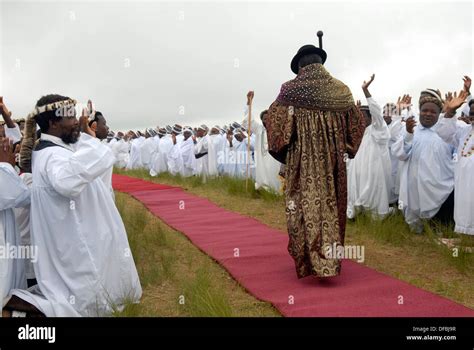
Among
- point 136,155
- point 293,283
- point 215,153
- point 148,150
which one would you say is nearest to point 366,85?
point 293,283

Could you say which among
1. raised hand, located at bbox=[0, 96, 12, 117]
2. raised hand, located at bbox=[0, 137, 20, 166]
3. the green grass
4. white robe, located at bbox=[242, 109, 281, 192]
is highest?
raised hand, located at bbox=[0, 96, 12, 117]

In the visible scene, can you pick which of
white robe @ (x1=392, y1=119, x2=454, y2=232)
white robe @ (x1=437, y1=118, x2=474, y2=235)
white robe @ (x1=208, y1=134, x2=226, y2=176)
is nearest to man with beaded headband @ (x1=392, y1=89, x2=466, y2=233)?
white robe @ (x1=392, y1=119, x2=454, y2=232)

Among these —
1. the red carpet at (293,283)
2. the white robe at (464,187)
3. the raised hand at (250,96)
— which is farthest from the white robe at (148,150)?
the white robe at (464,187)

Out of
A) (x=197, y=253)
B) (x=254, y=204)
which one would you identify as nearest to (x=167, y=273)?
(x=197, y=253)

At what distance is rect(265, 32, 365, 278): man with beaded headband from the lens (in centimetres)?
421

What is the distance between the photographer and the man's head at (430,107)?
242 inches

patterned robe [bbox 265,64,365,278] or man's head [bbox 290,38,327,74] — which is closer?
patterned robe [bbox 265,64,365,278]

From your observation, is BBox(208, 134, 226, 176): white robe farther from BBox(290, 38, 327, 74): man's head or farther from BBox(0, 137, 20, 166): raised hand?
BBox(0, 137, 20, 166): raised hand

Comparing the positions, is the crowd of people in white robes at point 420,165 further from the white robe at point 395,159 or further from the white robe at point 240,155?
the white robe at point 240,155

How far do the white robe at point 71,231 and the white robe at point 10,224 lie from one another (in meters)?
0.10

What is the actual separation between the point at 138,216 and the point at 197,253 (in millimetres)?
1810

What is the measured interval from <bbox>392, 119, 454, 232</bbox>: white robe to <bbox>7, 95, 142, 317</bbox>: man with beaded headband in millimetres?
3989
